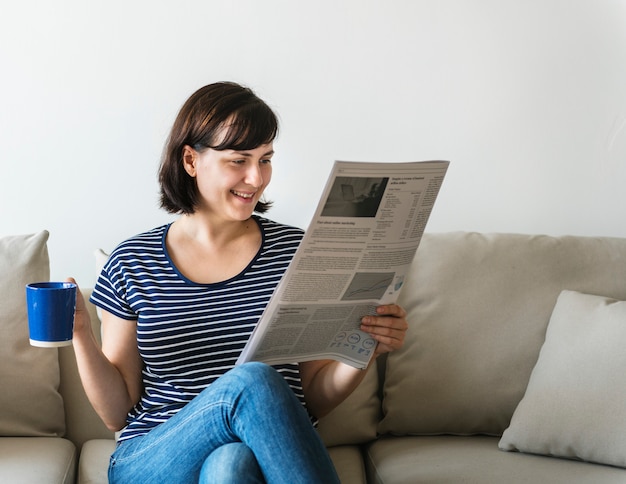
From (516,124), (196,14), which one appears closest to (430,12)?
(516,124)

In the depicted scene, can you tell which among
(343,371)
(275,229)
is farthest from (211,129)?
(343,371)

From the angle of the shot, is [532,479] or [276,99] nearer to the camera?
[532,479]

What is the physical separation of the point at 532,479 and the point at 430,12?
1.21m

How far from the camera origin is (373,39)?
2.25 metres

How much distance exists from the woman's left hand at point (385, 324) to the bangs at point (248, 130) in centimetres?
39

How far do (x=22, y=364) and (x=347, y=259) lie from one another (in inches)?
32.7

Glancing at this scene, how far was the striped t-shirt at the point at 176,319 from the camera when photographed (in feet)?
5.46

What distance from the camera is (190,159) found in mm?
1711

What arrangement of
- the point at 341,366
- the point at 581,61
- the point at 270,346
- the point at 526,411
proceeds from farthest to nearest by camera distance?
1. the point at 581,61
2. the point at 526,411
3. the point at 341,366
4. the point at 270,346

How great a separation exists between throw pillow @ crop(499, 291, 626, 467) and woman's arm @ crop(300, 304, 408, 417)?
16.2 inches

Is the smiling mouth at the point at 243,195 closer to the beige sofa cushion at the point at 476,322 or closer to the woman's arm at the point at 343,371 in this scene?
the woman's arm at the point at 343,371

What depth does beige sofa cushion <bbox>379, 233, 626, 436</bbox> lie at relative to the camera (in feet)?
6.48

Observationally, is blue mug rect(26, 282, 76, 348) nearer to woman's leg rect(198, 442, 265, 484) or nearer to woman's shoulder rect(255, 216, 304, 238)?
woman's leg rect(198, 442, 265, 484)

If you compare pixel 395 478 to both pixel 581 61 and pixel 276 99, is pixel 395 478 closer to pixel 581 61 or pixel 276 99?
pixel 276 99
